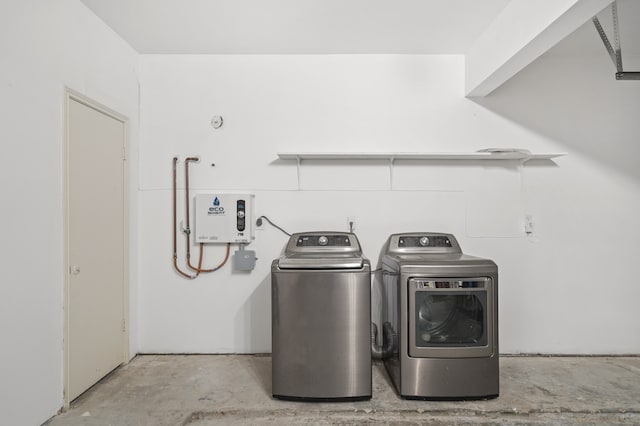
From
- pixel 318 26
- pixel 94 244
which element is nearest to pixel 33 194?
pixel 94 244

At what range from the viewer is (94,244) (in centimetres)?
237

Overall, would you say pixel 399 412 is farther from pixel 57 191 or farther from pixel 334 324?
pixel 57 191

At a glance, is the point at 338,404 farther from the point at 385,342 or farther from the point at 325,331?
the point at 385,342

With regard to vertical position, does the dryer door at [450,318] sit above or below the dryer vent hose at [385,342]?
above

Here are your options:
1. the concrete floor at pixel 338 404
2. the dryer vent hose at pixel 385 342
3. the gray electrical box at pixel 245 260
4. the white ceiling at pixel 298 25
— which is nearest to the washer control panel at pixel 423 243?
the dryer vent hose at pixel 385 342

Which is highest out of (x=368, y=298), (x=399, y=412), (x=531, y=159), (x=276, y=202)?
(x=531, y=159)

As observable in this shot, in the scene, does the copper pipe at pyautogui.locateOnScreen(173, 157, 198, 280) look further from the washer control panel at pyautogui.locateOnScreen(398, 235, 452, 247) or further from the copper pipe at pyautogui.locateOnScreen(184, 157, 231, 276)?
the washer control panel at pyautogui.locateOnScreen(398, 235, 452, 247)

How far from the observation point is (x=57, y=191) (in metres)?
2.04

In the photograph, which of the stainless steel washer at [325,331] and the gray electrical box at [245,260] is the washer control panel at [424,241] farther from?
the gray electrical box at [245,260]

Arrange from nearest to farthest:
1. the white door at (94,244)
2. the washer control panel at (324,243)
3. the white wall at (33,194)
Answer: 1. the white wall at (33,194)
2. the white door at (94,244)
3. the washer control panel at (324,243)

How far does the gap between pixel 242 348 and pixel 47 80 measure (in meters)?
2.29

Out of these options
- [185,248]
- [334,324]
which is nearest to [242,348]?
[185,248]

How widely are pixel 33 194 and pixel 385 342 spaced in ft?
7.93

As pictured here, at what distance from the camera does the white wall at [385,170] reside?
9.72ft
